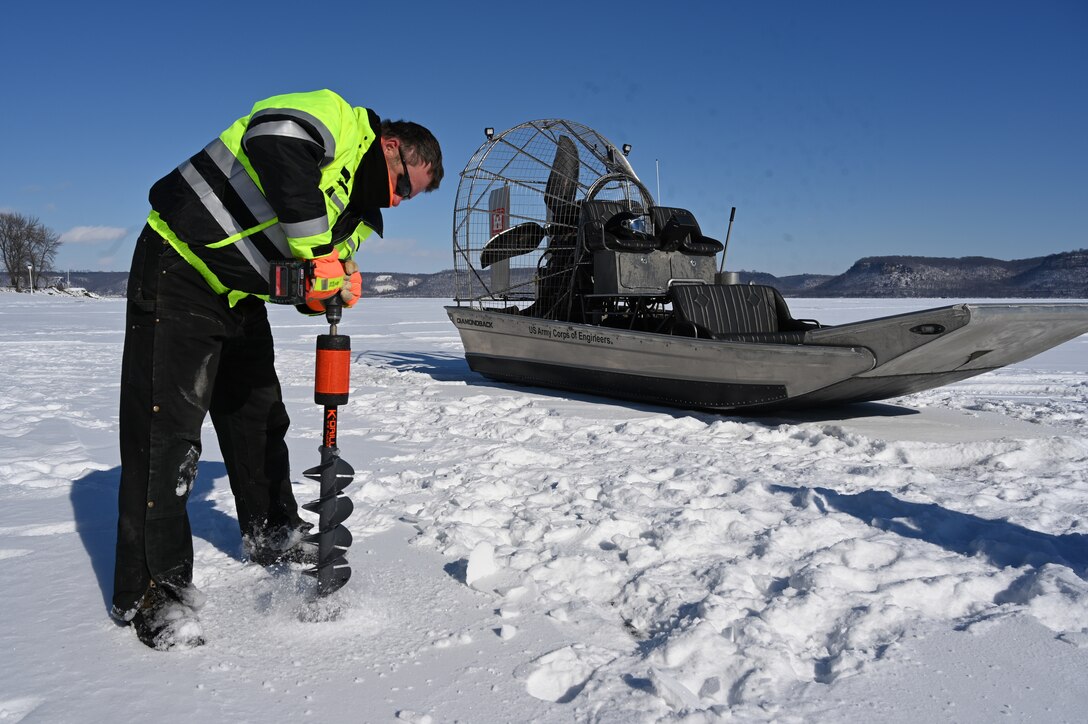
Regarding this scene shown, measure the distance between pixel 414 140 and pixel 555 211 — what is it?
19.3ft

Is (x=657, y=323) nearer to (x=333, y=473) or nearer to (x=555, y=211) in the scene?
(x=555, y=211)

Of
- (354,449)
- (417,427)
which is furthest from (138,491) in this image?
(417,427)

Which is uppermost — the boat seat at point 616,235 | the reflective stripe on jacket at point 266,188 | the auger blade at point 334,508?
the boat seat at point 616,235

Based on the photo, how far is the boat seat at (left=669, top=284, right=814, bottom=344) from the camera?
628 cm

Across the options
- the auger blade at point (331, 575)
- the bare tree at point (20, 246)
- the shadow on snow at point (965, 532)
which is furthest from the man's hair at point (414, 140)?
the bare tree at point (20, 246)

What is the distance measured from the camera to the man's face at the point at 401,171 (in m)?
2.44

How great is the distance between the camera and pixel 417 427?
5.54 m

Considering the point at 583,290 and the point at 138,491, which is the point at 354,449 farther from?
the point at 583,290

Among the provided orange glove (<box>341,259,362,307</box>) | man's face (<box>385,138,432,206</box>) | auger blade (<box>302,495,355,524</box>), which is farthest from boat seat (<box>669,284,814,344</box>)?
auger blade (<box>302,495,355,524</box>)

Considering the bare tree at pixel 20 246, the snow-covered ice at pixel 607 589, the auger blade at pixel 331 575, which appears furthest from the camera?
the bare tree at pixel 20 246

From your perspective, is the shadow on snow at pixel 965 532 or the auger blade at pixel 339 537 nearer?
the auger blade at pixel 339 537

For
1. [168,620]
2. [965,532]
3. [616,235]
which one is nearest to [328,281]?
[168,620]

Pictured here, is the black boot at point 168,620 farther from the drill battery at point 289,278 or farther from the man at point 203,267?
the drill battery at point 289,278

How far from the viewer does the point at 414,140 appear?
2.43 metres
